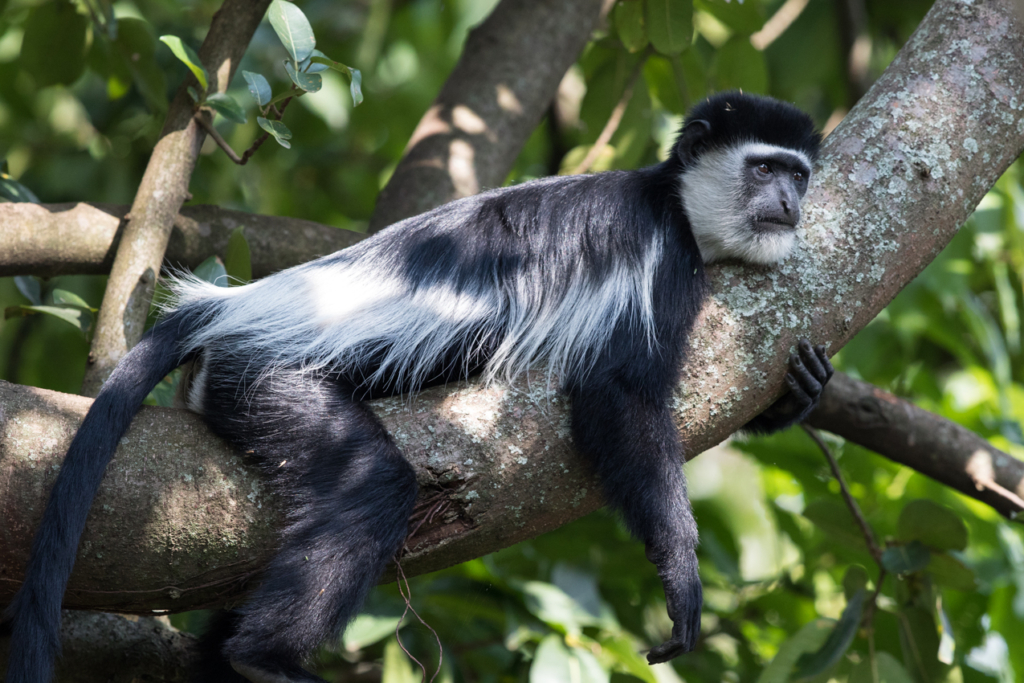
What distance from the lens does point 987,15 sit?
5.98 ft

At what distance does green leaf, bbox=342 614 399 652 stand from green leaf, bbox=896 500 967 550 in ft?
4.37

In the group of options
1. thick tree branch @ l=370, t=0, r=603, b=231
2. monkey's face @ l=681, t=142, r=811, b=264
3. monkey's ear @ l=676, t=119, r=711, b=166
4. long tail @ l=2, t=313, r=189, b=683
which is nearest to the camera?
long tail @ l=2, t=313, r=189, b=683

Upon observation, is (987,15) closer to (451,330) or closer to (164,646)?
(451,330)

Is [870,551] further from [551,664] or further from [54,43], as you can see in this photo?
[54,43]

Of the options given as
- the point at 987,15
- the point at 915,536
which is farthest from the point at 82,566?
the point at 987,15

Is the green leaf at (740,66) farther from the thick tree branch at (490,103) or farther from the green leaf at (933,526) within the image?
the green leaf at (933,526)

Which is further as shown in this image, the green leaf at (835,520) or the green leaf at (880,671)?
the green leaf at (835,520)

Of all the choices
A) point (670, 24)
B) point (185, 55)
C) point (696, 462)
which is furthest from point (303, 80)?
point (696, 462)

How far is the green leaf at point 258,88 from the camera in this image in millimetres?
1879

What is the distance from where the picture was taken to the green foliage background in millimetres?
2236

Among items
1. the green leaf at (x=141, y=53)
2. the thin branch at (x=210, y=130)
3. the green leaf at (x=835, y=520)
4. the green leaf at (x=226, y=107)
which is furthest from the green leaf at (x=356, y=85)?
the green leaf at (x=835, y=520)

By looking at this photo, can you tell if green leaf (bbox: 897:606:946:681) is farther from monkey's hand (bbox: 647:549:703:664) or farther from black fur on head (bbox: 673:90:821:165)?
black fur on head (bbox: 673:90:821:165)

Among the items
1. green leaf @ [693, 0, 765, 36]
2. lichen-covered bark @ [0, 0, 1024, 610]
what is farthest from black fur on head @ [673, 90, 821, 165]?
green leaf @ [693, 0, 765, 36]

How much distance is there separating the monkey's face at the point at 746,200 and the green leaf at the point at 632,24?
651mm
